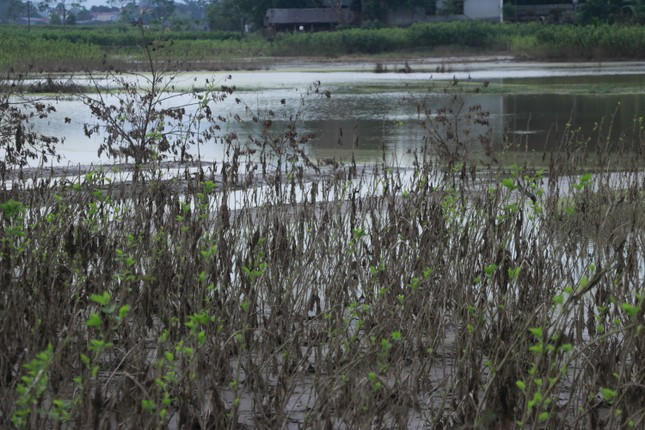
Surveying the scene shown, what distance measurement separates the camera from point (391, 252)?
5.70 m

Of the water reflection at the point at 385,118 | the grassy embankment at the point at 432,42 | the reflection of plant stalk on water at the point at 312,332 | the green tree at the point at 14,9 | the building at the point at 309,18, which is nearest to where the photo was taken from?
the reflection of plant stalk on water at the point at 312,332

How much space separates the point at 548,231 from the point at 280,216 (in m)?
1.73

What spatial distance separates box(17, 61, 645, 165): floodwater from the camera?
14367 millimetres

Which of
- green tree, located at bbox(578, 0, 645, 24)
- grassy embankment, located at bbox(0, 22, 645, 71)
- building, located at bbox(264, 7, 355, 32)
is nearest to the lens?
grassy embankment, located at bbox(0, 22, 645, 71)

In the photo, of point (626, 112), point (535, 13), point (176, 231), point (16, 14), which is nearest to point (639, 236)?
point (176, 231)

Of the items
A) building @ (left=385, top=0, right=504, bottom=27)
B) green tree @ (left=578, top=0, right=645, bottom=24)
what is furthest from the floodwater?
building @ (left=385, top=0, right=504, bottom=27)

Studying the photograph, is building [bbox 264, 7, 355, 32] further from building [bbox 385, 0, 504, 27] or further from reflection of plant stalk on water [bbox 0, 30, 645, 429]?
reflection of plant stalk on water [bbox 0, 30, 645, 429]

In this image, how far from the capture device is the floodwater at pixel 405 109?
566 inches

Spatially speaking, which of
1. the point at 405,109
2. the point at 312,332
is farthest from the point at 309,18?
the point at 312,332

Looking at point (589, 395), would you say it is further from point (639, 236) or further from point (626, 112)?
point (626, 112)

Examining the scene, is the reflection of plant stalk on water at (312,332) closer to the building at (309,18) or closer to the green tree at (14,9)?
the building at (309,18)

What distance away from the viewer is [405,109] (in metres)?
22.4

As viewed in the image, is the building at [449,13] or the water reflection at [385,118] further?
the building at [449,13]

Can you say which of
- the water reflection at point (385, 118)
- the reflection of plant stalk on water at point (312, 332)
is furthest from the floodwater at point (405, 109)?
the reflection of plant stalk on water at point (312, 332)
